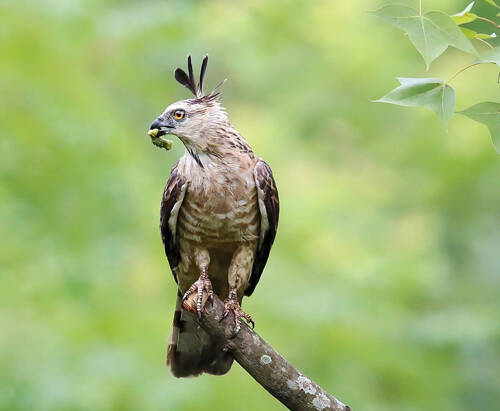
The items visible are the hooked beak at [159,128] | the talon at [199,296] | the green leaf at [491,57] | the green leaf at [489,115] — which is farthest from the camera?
the hooked beak at [159,128]

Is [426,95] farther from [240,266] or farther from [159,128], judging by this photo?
[240,266]

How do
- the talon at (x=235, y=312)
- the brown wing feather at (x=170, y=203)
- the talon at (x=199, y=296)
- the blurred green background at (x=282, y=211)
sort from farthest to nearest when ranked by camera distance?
the blurred green background at (x=282, y=211)
the brown wing feather at (x=170, y=203)
the talon at (x=199, y=296)
the talon at (x=235, y=312)

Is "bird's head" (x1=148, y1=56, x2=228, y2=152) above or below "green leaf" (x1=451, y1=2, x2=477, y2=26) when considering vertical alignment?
above

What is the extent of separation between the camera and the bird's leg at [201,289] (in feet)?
12.0

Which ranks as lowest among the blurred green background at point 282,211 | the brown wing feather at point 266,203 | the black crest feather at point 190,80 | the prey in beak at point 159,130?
the prey in beak at point 159,130

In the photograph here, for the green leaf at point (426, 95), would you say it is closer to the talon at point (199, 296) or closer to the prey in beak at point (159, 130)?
the talon at point (199, 296)

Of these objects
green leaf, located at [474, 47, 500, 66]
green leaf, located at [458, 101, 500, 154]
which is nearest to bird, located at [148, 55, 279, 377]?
green leaf, located at [458, 101, 500, 154]

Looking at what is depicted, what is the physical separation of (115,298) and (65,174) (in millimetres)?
1028

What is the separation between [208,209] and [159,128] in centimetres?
49

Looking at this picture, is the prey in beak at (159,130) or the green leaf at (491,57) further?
the prey in beak at (159,130)

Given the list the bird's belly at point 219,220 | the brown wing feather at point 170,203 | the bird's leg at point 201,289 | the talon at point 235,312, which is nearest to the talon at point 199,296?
the bird's leg at point 201,289

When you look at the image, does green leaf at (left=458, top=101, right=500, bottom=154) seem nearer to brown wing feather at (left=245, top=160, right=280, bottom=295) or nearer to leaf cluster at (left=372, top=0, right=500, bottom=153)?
leaf cluster at (left=372, top=0, right=500, bottom=153)

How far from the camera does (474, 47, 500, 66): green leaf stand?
2.25 metres

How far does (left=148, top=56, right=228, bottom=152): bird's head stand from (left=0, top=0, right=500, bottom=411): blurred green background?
1947 mm
